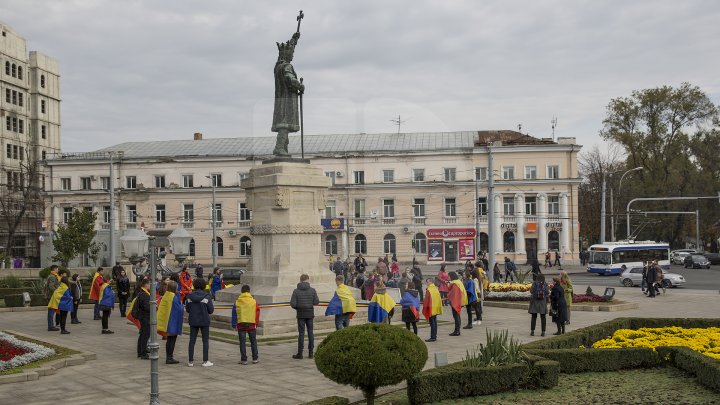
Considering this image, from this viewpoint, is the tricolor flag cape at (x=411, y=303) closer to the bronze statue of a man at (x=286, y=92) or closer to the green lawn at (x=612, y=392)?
the green lawn at (x=612, y=392)

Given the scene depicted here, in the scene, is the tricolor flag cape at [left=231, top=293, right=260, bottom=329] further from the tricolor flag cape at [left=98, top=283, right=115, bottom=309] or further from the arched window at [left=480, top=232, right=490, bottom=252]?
the arched window at [left=480, top=232, right=490, bottom=252]

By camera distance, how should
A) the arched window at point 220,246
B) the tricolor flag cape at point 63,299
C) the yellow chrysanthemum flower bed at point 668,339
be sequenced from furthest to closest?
the arched window at point 220,246, the tricolor flag cape at point 63,299, the yellow chrysanthemum flower bed at point 668,339

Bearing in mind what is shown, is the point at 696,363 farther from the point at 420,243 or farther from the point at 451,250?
the point at 420,243

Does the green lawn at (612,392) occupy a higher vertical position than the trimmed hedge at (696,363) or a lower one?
lower

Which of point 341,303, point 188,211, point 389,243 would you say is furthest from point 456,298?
point 188,211

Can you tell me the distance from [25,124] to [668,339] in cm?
7778

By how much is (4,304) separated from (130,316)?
51.8ft

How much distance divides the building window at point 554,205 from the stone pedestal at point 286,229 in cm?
4240

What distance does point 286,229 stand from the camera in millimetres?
20781

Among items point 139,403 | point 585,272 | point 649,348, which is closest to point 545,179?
point 585,272

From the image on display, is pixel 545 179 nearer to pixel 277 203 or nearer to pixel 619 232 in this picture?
pixel 619 232

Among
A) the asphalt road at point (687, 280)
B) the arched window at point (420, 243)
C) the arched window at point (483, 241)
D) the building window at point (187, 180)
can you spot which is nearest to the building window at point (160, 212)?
the building window at point (187, 180)

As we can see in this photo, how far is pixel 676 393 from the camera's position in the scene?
37.8 feet

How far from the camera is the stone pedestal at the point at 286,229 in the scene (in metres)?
20.7
